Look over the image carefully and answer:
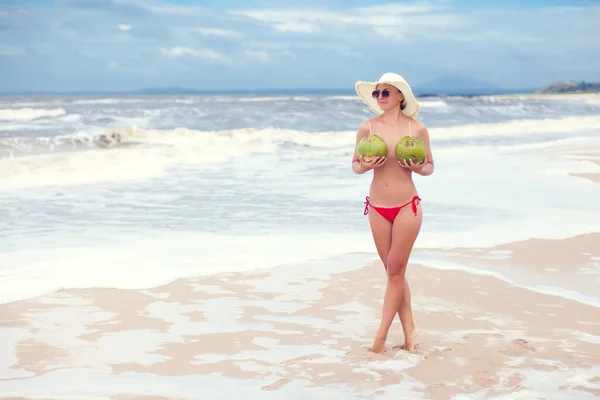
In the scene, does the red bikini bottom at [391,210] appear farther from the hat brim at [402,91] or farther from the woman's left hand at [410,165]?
the hat brim at [402,91]

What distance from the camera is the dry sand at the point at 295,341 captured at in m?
4.47

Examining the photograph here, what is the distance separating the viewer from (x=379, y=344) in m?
4.97

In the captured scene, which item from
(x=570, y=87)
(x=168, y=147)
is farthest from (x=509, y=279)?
(x=570, y=87)

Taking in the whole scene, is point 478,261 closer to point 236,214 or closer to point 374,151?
point 374,151

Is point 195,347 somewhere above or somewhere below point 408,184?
below

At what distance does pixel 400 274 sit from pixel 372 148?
81cm

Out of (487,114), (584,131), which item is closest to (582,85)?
(487,114)

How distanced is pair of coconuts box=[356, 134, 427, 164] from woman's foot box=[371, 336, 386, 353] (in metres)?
1.10

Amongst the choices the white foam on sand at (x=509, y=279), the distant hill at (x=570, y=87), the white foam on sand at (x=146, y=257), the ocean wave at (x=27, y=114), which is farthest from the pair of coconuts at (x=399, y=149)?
the distant hill at (x=570, y=87)

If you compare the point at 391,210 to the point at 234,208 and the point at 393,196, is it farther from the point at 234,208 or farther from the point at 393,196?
the point at 234,208

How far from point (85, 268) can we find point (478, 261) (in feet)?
12.0

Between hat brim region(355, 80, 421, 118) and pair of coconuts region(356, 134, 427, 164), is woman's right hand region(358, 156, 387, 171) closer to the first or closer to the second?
pair of coconuts region(356, 134, 427, 164)

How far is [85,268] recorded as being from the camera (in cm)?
737

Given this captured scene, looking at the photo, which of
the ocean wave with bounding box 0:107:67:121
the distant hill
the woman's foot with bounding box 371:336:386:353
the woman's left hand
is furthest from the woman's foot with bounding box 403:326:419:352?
the distant hill
